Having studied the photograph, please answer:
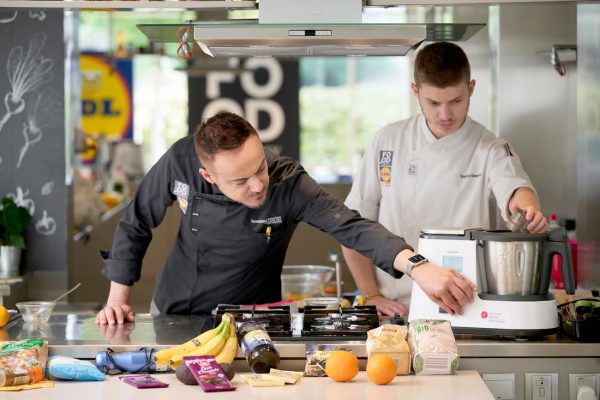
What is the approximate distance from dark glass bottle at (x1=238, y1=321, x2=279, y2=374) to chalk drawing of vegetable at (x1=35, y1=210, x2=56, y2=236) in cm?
271

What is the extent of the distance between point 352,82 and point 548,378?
12.8 m

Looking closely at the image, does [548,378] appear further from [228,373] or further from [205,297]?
[205,297]

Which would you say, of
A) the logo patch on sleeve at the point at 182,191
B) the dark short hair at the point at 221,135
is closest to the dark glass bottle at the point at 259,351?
the dark short hair at the point at 221,135

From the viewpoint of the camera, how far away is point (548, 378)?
3080mm

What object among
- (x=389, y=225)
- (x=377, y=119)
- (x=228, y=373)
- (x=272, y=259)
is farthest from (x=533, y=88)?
(x=377, y=119)

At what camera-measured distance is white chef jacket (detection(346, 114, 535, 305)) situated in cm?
387

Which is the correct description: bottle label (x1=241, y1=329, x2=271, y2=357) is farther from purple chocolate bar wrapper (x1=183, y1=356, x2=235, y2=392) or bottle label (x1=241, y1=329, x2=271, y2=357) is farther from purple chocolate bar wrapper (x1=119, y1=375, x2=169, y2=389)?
purple chocolate bar wrapper (x1=119, y1=375, x2=169, y2=389)

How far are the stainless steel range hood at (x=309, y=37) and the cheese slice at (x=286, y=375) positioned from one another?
1.08 meters

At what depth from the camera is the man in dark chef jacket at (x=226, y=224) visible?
3.26 meters

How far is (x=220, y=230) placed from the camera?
11.8 ft

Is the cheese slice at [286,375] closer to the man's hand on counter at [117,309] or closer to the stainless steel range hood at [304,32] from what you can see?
the man's hand on counter at [117,309]

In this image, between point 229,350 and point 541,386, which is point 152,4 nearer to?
point 229,350

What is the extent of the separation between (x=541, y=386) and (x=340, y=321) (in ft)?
2.22

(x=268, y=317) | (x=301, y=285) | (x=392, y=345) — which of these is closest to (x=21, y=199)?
(x=301, y=285)
